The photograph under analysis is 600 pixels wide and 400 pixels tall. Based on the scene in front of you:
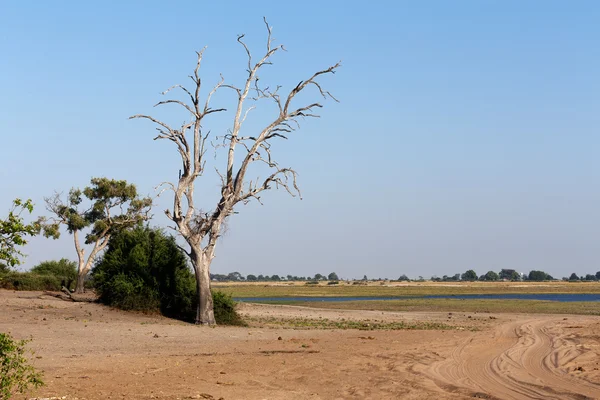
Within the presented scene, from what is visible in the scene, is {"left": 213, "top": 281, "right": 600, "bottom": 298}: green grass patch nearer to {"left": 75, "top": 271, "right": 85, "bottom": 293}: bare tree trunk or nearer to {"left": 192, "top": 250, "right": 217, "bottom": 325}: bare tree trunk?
{"left": 75, "top": 271, "right": 85, "bottom": 293}: bare tree trunk

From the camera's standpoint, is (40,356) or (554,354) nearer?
(40,356)

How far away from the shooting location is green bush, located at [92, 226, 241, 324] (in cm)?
2908

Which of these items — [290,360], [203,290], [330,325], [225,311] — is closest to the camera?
[290,360]

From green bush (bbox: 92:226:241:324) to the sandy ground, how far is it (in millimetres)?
1200

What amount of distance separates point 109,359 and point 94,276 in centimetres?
1412

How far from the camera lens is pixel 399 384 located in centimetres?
1405

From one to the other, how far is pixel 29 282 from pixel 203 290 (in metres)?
21.3

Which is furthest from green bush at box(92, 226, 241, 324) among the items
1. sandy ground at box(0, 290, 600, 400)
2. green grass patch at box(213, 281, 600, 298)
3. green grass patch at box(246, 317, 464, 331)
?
green grass patch at box(213, 281, 600, 298)

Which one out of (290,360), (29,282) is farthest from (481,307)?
(290,360)

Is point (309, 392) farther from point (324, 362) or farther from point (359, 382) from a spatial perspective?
point (324, 362)

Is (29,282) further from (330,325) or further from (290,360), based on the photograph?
(290,360)

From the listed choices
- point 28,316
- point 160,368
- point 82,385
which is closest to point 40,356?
point 160,368

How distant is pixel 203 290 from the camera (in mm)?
27328

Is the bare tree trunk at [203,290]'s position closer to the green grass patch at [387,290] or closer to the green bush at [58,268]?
the green bush at [58,268]
